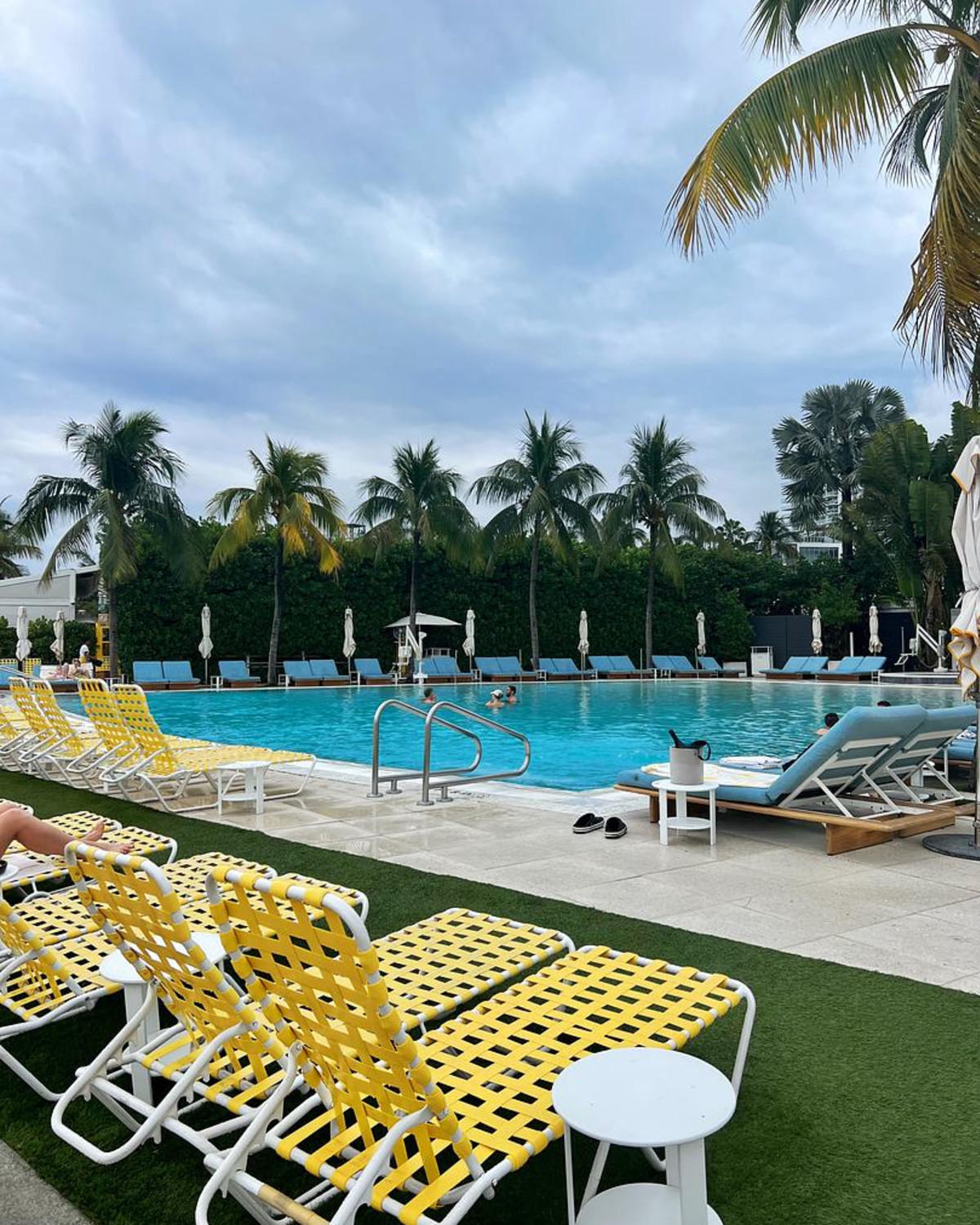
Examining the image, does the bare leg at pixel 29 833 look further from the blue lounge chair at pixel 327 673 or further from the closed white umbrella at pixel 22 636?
the closed white umbrella at pixel 22 636

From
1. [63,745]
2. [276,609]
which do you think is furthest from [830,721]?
[276,609]

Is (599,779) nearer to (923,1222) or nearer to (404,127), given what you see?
(923,1222)

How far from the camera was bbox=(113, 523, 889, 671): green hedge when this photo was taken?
88.1ft

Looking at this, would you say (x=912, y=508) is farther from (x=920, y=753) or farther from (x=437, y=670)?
(x=920, y=753)

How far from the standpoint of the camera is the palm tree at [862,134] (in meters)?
6.69

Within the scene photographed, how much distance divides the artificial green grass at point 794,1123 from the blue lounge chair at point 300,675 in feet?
76.1

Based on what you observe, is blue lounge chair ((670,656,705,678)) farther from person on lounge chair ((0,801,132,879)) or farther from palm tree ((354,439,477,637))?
person on lounge chair ((0,801,132,879))

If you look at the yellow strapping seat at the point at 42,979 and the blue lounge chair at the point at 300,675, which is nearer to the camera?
the yellow strapping seat at the point at 42,979

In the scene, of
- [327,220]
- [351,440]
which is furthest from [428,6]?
[351,440]

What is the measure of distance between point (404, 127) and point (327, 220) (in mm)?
4028

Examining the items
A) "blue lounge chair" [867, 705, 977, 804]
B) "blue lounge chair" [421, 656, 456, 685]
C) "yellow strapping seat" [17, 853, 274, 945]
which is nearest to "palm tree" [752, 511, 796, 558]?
"blue lounge chair" [421, 656, 456, 685]

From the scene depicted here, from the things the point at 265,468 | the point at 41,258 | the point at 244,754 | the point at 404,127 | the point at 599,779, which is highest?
the point at 404,127

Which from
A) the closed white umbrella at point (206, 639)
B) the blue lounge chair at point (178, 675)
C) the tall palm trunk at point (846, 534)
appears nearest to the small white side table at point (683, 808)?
the blue lounge chair at point (178, 675)

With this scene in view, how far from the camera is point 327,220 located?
1944cm
